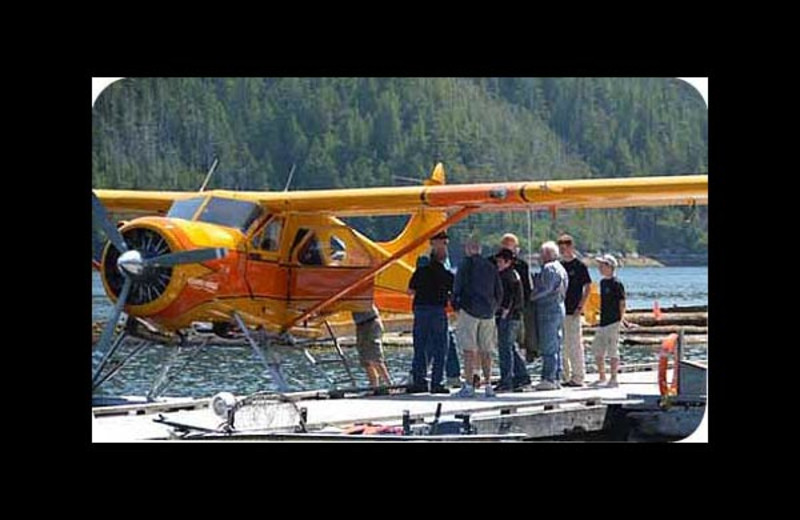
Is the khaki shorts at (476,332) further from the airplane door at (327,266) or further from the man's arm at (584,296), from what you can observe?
the airplane door at (327,266)

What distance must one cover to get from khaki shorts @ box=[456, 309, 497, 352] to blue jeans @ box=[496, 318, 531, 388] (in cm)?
34

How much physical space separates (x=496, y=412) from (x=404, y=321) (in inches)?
285

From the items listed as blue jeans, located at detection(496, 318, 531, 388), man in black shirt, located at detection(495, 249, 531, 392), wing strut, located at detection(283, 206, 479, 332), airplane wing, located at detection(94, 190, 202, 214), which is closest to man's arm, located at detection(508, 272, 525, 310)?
man in black shirt, located at detection(495, 249, 531, 392)

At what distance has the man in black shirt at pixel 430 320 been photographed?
37.6 feet

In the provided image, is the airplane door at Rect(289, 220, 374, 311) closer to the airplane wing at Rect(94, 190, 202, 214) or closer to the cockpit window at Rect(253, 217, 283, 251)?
the cockpit window at Rect(253, 217, 283, 251)

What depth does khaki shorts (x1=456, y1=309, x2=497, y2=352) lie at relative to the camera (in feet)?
36.4

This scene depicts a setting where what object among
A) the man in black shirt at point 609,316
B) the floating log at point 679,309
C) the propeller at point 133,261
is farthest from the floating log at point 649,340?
the propeller at point 133,261

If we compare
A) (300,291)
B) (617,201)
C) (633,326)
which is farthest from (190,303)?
(633,326)

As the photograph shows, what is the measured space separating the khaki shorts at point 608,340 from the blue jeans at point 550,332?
63 centimetres

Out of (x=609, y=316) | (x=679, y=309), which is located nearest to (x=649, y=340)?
(x=679, y=309)

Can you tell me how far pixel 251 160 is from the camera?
35125mm

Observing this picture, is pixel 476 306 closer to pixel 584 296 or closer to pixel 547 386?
pixel 547 386

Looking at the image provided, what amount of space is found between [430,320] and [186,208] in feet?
7.98

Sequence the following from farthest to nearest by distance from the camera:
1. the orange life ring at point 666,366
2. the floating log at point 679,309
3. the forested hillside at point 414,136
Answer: the forested hillside at point 414,136 → the floating log at point 679,309 → the orange life ring at point 666,366
